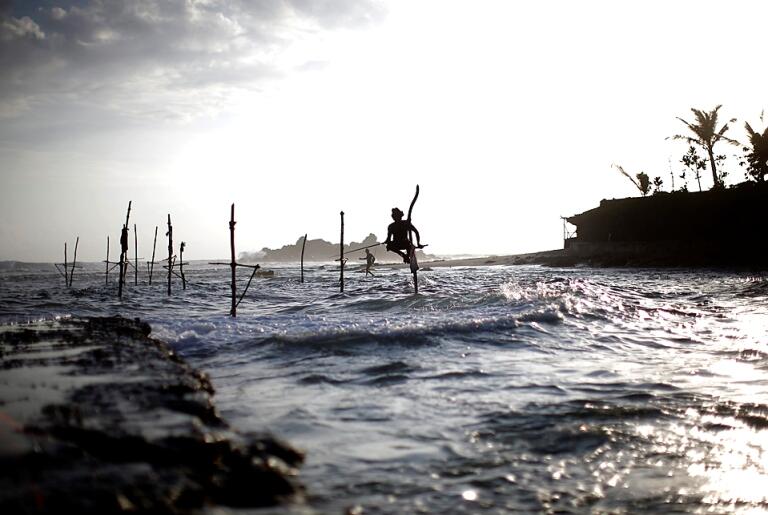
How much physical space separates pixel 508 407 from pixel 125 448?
3.24 meters

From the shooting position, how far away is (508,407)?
493 cm

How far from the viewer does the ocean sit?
3150 millimetres

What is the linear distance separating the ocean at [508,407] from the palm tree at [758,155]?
2917cm

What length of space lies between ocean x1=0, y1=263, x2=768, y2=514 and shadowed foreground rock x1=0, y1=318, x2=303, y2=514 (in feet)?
1.09

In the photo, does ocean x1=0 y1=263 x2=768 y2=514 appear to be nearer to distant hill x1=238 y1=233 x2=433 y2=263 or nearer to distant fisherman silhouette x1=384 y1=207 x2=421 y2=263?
distant fisherman silhouette x1=384 y1=207 x2=421 y2=263

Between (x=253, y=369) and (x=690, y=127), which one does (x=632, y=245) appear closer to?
(x=690, y=127)

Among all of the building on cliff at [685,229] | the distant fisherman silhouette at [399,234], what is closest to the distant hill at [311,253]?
the building on cliff at [685,229]

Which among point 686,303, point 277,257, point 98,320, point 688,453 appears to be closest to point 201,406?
point 688,453

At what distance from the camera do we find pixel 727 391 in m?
5.31

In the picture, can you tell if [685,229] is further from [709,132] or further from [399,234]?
[399,234]

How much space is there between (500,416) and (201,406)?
2517 mm

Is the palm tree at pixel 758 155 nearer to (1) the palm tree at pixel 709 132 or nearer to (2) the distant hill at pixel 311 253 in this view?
(1) the palm tree at pixel 709 132

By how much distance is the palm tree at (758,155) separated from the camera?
111 ft

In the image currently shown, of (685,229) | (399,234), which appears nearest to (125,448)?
(399,234)
